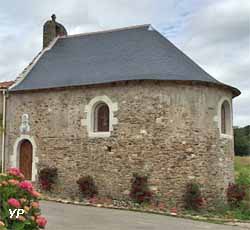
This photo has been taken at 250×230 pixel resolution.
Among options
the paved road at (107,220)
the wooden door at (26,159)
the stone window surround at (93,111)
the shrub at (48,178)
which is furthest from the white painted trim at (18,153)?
the paved road at (107,220)

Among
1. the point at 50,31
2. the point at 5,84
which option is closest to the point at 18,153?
the point at 5,84

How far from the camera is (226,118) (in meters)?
17.2

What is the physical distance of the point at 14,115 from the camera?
58.2 feet

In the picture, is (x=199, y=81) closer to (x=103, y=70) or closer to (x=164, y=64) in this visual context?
(x=164, y=64)

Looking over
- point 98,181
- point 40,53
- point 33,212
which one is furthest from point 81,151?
point 33,212

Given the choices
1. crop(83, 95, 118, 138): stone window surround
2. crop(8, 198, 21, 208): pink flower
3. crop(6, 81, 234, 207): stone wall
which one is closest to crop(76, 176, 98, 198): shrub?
crop(6, 81, 234, 207): stone wall

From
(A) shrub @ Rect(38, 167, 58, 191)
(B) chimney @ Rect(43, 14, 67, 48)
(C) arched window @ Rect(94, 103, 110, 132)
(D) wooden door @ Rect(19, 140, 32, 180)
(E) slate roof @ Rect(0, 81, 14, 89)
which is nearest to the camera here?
(C) arched window @ Rect(94, 103, 110, 132)

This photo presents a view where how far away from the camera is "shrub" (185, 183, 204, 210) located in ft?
48.5

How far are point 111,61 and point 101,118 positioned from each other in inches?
97.7

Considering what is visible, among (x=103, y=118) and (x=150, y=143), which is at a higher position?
(x=103, y=118)

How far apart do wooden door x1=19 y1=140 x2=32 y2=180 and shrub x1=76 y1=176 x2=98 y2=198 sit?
2.68 metres

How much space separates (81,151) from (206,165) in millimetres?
4621

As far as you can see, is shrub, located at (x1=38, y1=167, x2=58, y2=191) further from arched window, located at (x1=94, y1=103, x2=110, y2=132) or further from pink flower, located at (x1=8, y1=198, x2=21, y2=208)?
pink flower, located at (x1=8, y1=198, x2=21, y2=208)

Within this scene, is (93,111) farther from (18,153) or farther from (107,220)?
(107,220)
